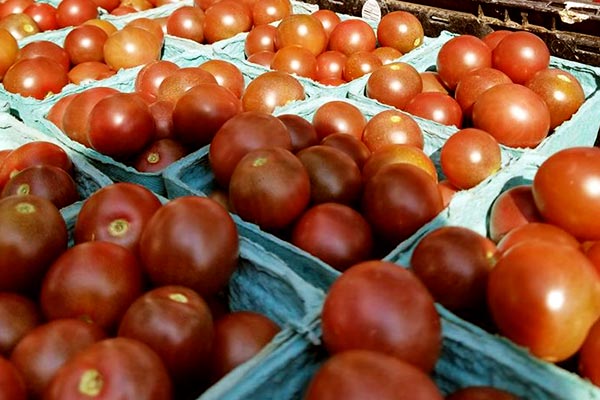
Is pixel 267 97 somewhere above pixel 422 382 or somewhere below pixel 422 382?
below

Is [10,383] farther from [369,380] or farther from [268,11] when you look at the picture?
[268,11]

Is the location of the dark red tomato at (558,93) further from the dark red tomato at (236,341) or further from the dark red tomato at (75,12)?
the dark red tomato at (75,12)

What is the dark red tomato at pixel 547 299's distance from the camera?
1048mm

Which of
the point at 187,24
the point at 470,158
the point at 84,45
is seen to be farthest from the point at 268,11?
Result: the point at 470,158

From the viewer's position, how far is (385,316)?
3.15 feet

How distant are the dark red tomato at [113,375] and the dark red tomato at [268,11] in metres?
2.44

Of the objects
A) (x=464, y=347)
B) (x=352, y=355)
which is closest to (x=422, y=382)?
(x=352, y=355)

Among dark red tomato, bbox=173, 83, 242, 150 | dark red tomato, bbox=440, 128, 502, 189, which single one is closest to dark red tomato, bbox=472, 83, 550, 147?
dark red tomato, bbox=440, 128, 502, 189

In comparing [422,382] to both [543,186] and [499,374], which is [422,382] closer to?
[499,374]

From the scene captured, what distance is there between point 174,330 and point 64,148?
1.22 metres

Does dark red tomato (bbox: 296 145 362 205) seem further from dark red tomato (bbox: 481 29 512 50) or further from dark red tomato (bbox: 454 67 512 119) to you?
dark red tomato (bbox: 481 29 512 50)

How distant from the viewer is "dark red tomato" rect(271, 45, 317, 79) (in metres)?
2.56

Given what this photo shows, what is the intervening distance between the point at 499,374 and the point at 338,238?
523 millimetres

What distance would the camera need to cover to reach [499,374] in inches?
42.8
